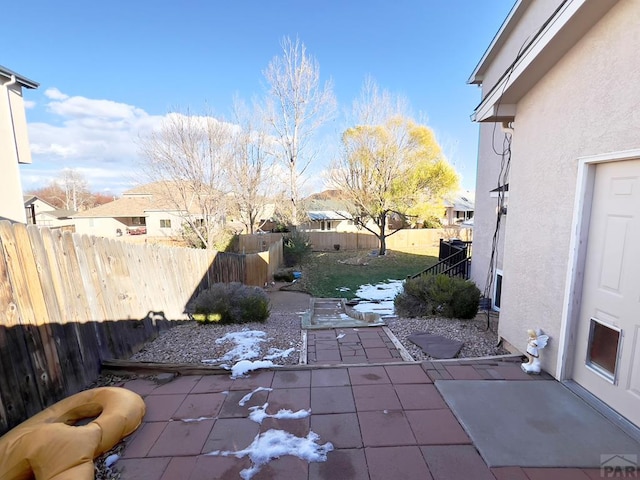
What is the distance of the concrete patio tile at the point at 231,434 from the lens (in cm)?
220

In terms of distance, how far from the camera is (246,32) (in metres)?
10.9

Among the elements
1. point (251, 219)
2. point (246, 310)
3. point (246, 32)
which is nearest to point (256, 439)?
point (246, 310)

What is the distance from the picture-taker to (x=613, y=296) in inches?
98.1

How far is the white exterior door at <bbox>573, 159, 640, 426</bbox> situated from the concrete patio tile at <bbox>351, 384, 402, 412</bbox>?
178 centimetres

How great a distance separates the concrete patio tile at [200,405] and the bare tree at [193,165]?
38.9 ft

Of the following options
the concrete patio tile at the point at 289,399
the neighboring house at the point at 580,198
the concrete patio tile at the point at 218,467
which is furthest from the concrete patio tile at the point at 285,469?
the neighboring house at the point at 580,198

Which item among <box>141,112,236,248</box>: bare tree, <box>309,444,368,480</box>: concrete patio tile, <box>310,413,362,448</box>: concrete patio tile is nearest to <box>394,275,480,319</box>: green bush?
<box>310,413,362,448</box>: concrete patio tile

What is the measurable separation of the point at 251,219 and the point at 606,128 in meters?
17.5

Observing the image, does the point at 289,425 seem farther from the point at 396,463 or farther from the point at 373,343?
the point at 373,343

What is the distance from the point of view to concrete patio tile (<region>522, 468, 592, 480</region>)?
188 cm

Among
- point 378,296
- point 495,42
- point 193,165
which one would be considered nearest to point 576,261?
point 495,42

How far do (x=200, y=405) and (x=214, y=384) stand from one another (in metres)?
0.36

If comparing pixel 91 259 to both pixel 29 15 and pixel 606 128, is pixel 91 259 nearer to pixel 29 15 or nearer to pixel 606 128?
pixel 606 128

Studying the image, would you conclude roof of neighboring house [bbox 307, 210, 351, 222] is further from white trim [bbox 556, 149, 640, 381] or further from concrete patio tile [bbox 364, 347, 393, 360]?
white trim [bbox 556, 149, 640, 381]
